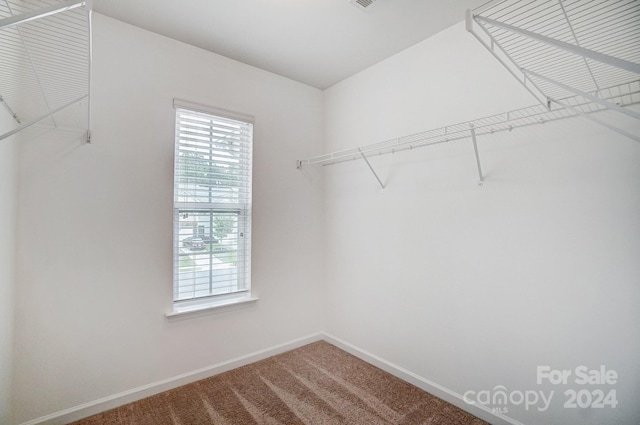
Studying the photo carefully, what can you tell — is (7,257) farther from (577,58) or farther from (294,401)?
(577,58)

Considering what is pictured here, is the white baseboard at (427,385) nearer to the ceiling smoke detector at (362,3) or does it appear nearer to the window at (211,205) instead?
the window at (211,205)

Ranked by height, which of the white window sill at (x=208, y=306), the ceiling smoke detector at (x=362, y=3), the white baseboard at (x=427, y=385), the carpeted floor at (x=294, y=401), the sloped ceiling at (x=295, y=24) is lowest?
the carpeted floor at (x=294, y=401)

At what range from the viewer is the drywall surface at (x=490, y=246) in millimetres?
1501

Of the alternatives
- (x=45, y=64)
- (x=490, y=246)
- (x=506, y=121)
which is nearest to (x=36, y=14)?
(x=45, y=64)

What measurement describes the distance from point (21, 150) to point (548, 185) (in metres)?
3.02

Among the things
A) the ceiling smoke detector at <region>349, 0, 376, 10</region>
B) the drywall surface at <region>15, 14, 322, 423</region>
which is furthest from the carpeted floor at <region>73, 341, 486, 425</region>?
the ceiling smoke detector at <region>349, 0, 376, 10</region>

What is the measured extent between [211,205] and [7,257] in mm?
1200

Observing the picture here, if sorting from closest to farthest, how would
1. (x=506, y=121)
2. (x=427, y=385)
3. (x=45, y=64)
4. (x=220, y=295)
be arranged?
(x=45, y=64)
(x=506, y=121)
(x=427, y=385)
(x=220, y=295)

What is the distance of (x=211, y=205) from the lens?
2.48 meters

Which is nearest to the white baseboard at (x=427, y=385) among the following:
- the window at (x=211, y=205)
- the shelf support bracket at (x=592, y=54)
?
the window at (x=211, y=205)

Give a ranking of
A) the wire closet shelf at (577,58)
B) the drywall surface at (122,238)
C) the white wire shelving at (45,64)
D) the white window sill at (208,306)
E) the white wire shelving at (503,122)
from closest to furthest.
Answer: the wire closet shelf at (577,58), the white wire shelving at (45,64), the white wire shelving at (503,122), the drywall surface at (122,238), the white window sill at (208,306)

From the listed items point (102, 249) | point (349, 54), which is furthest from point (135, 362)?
point (349, 54)

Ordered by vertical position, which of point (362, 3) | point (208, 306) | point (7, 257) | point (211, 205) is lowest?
point (208, 306)

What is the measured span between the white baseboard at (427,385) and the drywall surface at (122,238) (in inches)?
29.2
